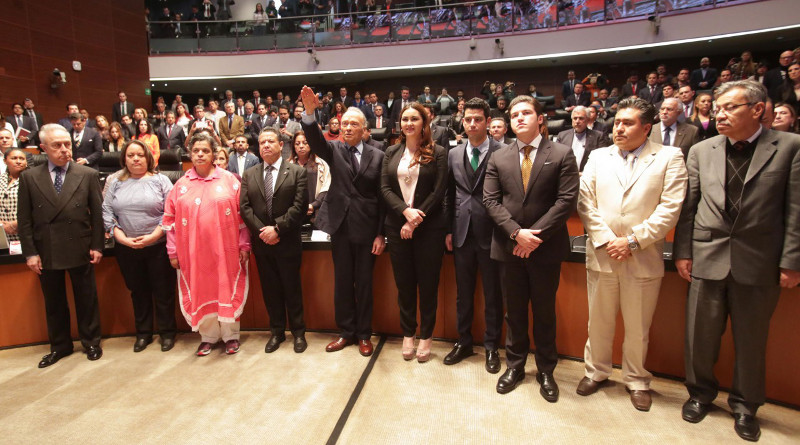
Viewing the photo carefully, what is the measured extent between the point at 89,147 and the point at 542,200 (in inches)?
273

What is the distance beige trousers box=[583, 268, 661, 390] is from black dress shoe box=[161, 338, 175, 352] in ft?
9.21

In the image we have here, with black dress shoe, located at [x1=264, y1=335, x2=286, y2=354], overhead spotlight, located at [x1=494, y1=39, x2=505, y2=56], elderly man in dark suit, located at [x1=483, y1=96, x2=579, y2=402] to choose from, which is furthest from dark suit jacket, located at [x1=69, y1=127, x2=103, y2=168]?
overhead spotlight, located at [x1=494, y1=39, x2=505, y2=56]

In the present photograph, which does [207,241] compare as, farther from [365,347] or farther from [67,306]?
[365,347]

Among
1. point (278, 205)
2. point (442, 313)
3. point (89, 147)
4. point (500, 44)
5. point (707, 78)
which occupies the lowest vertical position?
point (442, 313)

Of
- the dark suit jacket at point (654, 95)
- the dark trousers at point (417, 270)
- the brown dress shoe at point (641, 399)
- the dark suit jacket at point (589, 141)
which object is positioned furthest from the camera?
the dark suit jacket at point (654, 95)

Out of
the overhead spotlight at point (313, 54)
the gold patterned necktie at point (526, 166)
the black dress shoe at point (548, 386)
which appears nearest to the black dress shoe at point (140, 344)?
the black dress shoe at point (548, 386)

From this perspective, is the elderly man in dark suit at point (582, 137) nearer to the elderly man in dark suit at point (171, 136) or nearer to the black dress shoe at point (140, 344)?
the black dress shoe at point (140, 344)

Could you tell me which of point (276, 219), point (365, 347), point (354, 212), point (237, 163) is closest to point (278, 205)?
point (276, 219)

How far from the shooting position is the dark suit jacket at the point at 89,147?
247 inches

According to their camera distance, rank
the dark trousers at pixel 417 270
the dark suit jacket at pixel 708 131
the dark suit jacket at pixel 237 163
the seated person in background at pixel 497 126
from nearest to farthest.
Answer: the dark trousers at pixel 417 270
the seated person in background at pixel 497 126
the dark suit jacket at pixel 708 131
the dark suit jacket at pixel 237 163

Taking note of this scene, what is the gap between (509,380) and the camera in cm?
241

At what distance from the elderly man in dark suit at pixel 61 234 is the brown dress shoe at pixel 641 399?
3.38 meters

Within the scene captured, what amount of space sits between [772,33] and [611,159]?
37.7 feet

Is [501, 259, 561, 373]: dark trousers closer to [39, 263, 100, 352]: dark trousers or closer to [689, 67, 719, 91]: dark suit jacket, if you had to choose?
[39, 263, 100, 352]: dark trousers
